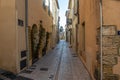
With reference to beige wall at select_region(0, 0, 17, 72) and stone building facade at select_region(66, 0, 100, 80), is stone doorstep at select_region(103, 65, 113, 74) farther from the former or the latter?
beige wall at select_region(0, 0, 17, 72)

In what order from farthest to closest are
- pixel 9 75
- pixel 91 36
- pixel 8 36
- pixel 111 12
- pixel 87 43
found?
pixel 87 43 → pixel 8 36 → pixel 9 75 → pixel 91 36 → pixel 111 12

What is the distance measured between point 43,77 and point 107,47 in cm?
318

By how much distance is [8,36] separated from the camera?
8.80 meters

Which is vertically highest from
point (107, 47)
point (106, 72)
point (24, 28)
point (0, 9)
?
point (0, 9)

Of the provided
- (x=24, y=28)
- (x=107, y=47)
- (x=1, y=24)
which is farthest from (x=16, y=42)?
(x=107, y=47)

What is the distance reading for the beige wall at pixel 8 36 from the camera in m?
8.70

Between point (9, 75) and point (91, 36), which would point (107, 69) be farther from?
point (9, 75)

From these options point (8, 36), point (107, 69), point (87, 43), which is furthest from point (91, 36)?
point (8, 36)

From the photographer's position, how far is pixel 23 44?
998cm

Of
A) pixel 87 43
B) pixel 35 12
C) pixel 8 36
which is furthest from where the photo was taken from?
pixel 35 12

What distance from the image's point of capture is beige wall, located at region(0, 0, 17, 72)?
8703 millimetres

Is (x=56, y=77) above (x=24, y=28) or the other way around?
the other way around

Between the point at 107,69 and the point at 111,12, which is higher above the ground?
the point at 111,12

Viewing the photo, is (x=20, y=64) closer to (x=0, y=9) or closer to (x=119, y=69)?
(x=0, y=9)
